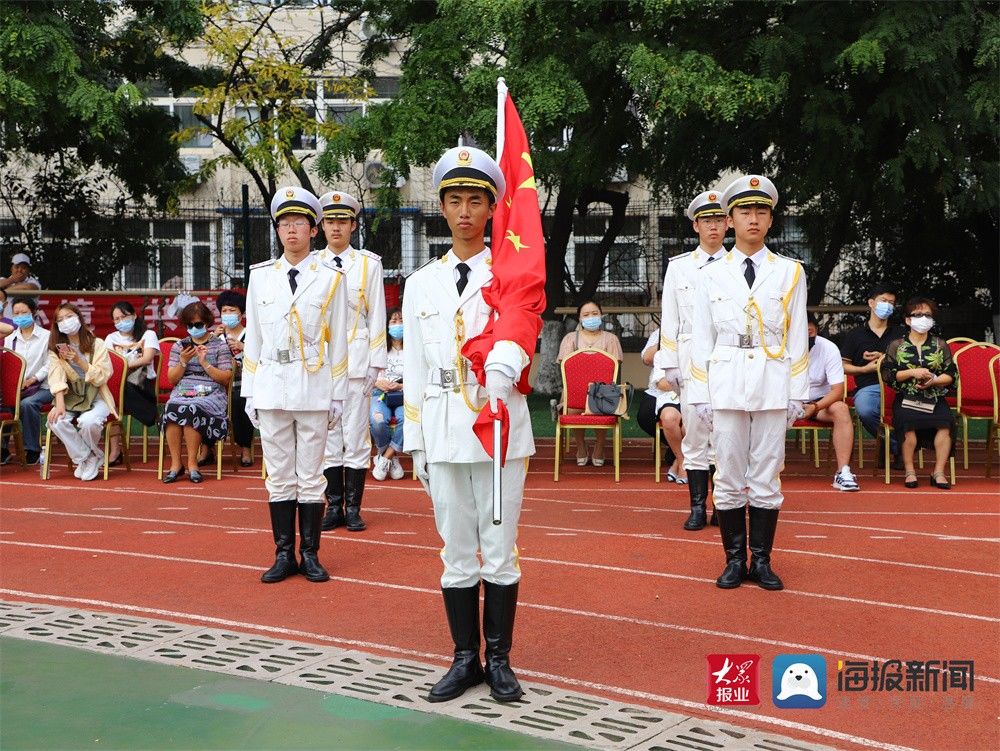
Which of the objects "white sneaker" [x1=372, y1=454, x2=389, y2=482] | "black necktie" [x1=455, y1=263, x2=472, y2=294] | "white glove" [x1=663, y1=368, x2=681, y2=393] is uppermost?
"black necktie" [x1=455, y1=263, x2=472, y2=294]

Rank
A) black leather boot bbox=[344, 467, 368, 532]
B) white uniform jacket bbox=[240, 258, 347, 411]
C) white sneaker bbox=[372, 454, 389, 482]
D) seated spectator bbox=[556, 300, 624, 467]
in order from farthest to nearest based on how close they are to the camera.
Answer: seated spectator bbox=[556, 300, 624, 467]
white sneaker bbox=[372, 454, 389, 482]
black leather boot bbox=[344, 467, 368, 532]
white uniform jacket bbox=[240, 258, 347, 411]

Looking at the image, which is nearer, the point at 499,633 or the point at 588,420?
the point at 499,633

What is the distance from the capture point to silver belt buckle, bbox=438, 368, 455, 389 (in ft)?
16.2

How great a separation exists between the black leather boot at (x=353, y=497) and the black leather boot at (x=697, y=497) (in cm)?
225

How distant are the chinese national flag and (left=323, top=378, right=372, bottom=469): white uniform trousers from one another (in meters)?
3.49

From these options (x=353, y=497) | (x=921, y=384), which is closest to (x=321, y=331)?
(x=353, y=497)

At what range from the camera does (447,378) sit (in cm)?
493

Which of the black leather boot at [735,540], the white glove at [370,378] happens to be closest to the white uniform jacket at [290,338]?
the white glove at [370,378]

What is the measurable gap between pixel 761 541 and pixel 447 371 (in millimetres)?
2599

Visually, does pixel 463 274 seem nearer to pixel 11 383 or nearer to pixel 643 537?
pixel 643 537

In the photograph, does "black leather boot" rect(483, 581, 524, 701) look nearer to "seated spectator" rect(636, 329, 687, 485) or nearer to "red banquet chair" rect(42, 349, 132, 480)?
"seated spectator" rect(636, 329, 687, 485)

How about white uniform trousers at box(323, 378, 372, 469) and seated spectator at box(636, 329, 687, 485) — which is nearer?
white uniform trousers at box(323, 378, 372, 469)

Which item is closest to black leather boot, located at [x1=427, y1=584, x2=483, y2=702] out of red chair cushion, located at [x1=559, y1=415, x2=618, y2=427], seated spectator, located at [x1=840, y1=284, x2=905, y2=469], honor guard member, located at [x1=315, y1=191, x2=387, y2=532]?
honor guard member, located at [x1=315, y1=191, x2=387, y2=532]

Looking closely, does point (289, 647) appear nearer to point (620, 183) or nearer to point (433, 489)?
point (433, 489)
